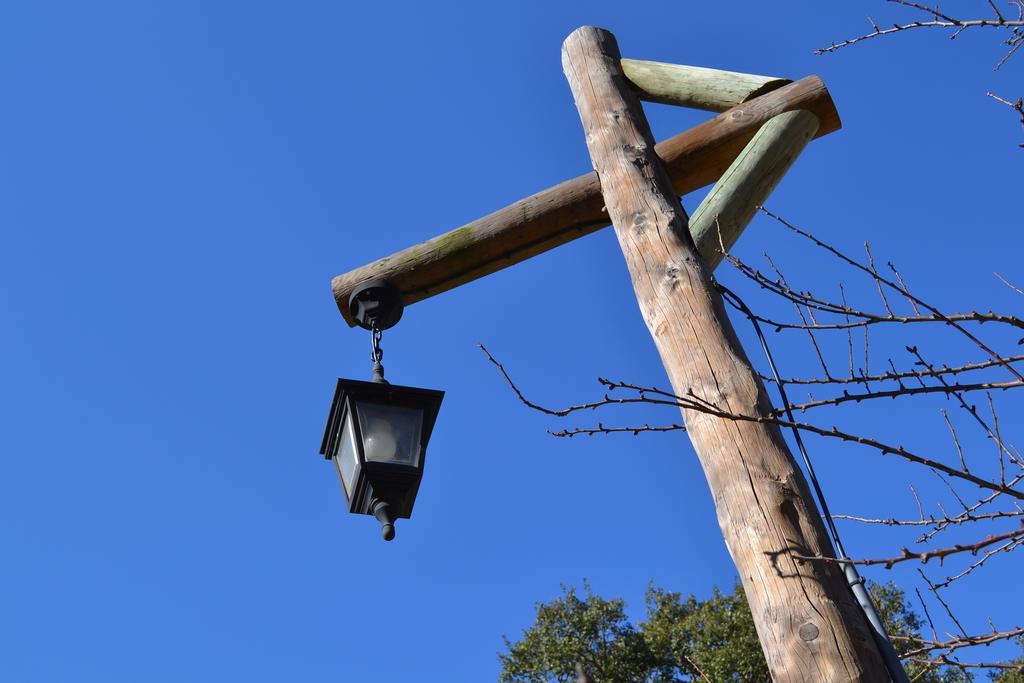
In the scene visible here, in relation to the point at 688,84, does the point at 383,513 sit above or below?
below

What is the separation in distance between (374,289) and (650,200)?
3.69 ft

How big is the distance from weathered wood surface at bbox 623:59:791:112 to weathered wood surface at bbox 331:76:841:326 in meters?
0.12

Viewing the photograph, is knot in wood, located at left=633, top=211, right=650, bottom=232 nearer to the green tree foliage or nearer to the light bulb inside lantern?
the light bulb inside lantern

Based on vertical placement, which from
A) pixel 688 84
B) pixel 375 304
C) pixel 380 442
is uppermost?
pixel 688 84

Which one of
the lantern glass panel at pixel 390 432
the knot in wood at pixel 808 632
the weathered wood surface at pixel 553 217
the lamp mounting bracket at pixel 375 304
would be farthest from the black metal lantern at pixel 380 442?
the knot in wood at pixel 808 632

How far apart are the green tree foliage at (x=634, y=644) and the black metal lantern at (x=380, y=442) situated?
1465 cm

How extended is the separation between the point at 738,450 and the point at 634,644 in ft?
55.3

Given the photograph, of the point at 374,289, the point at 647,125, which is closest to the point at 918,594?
the point at 647,125

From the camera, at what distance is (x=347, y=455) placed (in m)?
3.46

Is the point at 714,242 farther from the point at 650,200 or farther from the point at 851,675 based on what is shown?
the point at 851,675

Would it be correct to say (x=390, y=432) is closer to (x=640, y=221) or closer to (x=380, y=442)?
(x=380, y=442)

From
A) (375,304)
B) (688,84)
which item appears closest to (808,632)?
(375,304)

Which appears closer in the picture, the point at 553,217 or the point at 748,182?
A: the point at 748,182

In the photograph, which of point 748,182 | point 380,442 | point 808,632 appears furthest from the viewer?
point 748,182
